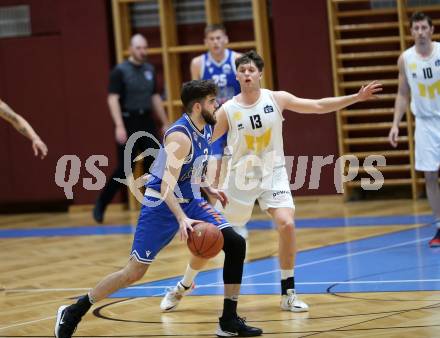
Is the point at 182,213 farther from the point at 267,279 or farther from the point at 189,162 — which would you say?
the point at 267,279

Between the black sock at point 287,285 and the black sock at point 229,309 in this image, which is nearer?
the black sock at point 229,309

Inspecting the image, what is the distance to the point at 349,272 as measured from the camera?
755 cm

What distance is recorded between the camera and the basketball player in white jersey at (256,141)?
6621mm

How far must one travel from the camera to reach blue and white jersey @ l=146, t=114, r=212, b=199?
19.1 feet

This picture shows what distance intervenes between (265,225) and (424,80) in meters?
2.78

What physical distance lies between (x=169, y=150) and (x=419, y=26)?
3.56 meters

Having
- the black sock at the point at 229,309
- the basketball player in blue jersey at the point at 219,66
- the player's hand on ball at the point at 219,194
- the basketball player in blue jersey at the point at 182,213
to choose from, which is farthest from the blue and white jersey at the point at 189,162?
the basketball player in blue jersey at the point at 219,66

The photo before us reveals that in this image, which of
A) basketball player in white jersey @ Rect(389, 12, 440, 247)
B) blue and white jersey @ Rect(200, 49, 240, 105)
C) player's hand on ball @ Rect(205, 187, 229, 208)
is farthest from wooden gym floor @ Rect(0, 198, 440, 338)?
blue and white jersey @ Rect(200, 49, 240, 105)

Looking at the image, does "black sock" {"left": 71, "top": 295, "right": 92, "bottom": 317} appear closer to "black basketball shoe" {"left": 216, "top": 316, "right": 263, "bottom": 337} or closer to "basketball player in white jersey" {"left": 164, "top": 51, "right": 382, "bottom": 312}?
"black basketball shoe" {"left": 216, "top": 316, "right": 263, "bottom": 337}

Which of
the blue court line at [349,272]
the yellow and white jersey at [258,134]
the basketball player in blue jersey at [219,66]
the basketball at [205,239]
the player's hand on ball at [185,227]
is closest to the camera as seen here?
the player's hand on ball at [185,227]

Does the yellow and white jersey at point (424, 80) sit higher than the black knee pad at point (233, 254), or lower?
higher

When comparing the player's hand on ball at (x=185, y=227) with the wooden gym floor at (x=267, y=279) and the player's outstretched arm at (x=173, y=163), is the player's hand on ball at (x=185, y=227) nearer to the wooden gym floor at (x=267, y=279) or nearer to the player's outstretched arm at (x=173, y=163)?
the player's outstretched arm at (x=173, y=163)

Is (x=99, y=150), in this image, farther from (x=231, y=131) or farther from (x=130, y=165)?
(x=231, y=131)

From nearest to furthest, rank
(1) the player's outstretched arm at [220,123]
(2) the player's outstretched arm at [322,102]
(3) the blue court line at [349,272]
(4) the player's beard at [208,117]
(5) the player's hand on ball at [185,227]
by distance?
(5) the player's hand on ball at [185,227], (4) the player's beard at [208,117], (2) the player's outstretched arm at [322,102], (1) the player's outstretched arm at [220,123], (3) the blue court line at [349,272]
